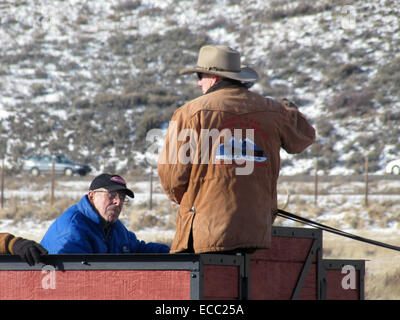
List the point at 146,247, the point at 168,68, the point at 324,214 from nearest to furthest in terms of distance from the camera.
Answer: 1. the point at 146,247
2. the point at 324,214
3. the point at 168,68

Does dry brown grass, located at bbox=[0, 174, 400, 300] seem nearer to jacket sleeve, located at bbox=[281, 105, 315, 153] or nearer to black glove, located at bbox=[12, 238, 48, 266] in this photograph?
jacket sleeve, located at bbox=[281, 105, 315, 153]

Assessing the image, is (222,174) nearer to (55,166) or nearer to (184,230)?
(184,230)

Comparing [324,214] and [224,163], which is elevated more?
[224,163]

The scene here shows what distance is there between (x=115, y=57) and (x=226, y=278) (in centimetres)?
3466

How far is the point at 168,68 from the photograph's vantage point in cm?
3703

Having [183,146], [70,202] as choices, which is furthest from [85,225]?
[70,202]

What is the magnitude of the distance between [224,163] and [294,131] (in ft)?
1.75

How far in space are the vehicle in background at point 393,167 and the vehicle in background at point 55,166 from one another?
1046 centimetres

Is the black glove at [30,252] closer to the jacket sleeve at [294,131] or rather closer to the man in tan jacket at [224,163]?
the man in tan jacket at [224,163]

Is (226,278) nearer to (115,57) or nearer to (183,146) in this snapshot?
A: (183,146)

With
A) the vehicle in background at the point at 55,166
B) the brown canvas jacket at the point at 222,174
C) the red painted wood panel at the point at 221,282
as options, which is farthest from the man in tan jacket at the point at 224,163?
the vehicle in background at the point at 55,166

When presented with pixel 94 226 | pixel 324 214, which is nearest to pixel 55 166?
pixel 324 214

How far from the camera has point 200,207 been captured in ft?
14.0

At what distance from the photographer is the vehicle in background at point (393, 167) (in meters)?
27.3
